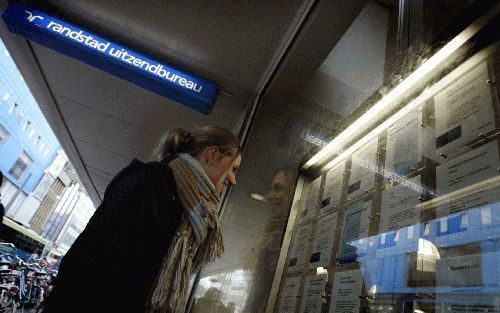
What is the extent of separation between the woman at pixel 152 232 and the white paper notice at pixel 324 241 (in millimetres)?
526

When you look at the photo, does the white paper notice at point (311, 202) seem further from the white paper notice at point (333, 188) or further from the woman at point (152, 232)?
the woman at point (152, 232)

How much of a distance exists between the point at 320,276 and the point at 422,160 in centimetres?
54

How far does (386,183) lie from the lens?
950 millimetres

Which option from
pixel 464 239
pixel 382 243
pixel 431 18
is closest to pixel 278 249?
pixel 382 243

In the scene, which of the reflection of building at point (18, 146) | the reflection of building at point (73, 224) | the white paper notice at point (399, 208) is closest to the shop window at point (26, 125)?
the reflection of building at point (18, 146)

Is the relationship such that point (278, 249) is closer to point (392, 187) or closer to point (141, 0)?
point (392, 187)

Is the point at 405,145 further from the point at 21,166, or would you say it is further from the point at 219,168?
the point at 21,166

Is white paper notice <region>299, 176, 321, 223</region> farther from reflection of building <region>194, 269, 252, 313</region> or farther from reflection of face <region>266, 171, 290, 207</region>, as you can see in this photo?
reflection of building <region>194, 269, 252, 313</region>

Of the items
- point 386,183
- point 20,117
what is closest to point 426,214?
point 386,183

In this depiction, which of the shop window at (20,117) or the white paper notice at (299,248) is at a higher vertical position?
the shop window at (20,117)

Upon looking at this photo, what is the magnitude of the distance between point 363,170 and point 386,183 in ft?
0.56

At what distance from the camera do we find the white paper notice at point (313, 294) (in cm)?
106

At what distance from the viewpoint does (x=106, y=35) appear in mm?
2764

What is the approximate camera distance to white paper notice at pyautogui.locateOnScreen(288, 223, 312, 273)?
1.32m
